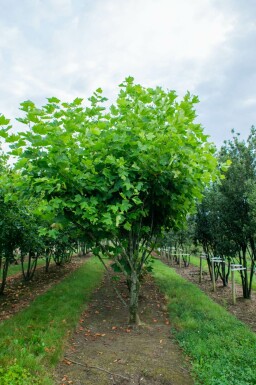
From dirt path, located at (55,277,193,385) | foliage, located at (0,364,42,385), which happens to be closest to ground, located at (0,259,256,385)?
dirt path, located at (55,277,193,385)

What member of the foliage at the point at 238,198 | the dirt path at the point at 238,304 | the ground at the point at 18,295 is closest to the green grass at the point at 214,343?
the dirt path at the point at 238,304

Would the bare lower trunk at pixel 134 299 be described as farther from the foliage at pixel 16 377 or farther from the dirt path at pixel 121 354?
the foliage at pixel 16 377

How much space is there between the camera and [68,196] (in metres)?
6.41

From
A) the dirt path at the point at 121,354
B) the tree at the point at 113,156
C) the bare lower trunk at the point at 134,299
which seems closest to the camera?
the dirt path at the point at 121,354

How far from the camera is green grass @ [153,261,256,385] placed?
4723mm

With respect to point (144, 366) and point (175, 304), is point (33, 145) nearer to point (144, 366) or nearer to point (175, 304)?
point (144, 366)

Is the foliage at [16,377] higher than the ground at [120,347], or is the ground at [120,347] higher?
the foliage at [16,377]

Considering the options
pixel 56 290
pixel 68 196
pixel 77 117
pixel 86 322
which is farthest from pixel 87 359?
pixel 56 290

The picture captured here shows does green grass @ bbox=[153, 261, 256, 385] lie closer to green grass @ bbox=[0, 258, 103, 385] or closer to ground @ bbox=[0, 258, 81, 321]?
green grass @ bbox=[0, 258, 103, 385]

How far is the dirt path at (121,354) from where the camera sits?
16.0 feet

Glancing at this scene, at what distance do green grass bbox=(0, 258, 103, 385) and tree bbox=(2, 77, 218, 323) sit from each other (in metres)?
2.17

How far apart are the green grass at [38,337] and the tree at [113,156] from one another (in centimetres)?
217

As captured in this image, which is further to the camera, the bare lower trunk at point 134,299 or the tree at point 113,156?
the bare lower trunk at point 134,299

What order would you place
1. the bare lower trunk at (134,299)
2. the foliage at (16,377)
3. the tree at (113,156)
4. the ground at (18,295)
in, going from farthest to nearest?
the ground at (18,295)
the bare lower trunk at (134,299)
the tree at (113,156)
the foliage at (16,377)
